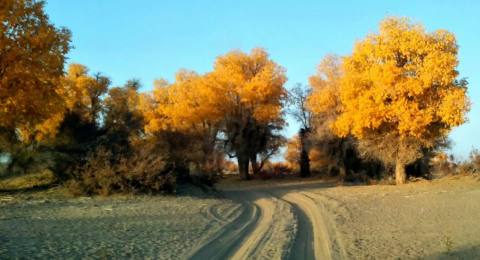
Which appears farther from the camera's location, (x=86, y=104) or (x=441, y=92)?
(x=86, y=104)

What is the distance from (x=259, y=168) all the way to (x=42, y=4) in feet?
110

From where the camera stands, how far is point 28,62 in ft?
67.0

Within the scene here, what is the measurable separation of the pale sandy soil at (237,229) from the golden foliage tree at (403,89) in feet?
26.9

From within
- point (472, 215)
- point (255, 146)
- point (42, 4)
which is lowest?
point (472, 215)

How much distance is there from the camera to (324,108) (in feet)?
135

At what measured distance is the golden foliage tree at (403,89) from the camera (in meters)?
28.8

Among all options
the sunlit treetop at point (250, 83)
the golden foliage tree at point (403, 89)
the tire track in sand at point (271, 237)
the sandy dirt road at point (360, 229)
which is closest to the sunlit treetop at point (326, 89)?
the sunlit treetop at point (250, 83)

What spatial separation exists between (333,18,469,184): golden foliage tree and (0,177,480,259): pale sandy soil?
26.9ft

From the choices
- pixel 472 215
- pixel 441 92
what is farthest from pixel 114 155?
pixel 441 92

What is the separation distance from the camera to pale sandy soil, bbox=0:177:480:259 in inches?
422

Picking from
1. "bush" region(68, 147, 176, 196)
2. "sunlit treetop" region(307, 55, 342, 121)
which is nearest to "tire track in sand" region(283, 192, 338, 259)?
"bush" region(68, 147, 176, 196)

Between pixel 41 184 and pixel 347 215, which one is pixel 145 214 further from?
pixel 41 184

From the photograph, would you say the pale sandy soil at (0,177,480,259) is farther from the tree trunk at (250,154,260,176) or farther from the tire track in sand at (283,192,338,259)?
the tree trunk at (250,154,260,176)

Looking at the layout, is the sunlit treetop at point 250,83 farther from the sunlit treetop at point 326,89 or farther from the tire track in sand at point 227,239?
the tire track in sand at point 227,239
